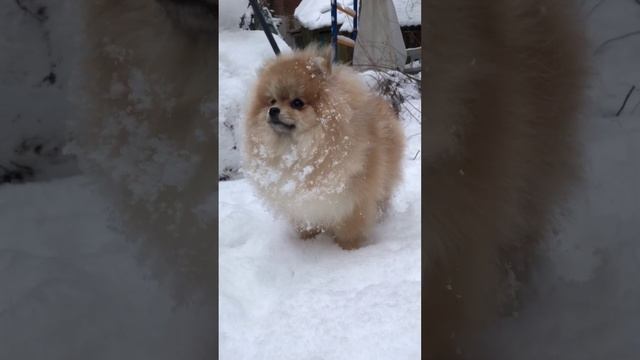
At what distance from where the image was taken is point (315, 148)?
66.0 inches

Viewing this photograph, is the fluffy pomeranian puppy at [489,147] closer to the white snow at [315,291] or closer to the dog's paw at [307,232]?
the white snow at [315,291]

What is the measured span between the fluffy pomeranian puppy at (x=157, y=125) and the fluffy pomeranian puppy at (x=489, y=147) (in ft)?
1.01

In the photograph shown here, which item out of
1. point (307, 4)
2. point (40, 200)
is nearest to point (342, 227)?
point (40, 200)

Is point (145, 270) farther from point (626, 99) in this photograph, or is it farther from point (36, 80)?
point (626, 99)

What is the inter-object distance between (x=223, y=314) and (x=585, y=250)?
0.76 meters

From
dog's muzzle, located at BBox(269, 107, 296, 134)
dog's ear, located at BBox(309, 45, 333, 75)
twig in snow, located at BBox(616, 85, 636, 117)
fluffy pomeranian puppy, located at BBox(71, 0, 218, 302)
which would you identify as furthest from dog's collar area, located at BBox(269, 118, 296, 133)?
twig in snow, located at BBox(616, 85, 636, 117)

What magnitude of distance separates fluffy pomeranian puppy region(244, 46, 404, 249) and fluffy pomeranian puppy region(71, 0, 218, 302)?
0.96 meters

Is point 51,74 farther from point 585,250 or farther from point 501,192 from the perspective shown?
point 585,250

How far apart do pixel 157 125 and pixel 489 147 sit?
0.44 meters

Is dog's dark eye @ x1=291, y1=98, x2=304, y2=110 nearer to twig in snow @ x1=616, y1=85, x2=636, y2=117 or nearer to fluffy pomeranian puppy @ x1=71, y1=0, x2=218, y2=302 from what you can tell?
fluffy pomeranian puppy @ x1=71, y1=0, x2=218, y2=302

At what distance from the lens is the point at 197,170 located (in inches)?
27.5

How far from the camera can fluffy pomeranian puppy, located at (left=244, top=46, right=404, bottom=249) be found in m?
1.67

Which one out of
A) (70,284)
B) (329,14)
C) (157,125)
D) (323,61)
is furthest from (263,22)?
(329,14)

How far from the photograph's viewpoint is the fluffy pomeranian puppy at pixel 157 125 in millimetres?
645
